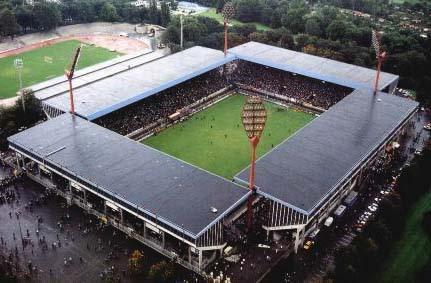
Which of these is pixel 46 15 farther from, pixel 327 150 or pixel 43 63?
pixel 327 150

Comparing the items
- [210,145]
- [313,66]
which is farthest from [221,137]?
[313,66]

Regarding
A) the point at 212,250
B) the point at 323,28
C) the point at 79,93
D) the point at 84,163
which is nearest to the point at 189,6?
the point at 323,28

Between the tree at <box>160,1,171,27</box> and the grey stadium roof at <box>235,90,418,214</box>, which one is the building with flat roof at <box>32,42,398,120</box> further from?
the tree at <box>160,1,171,27</box>

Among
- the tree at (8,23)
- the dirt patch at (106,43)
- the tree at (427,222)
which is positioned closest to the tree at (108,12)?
the dirt patch at (106,43)

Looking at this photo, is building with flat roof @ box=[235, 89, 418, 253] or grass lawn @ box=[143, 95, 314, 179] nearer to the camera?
building with flat roof @ box=[235, 89, 418, 253]

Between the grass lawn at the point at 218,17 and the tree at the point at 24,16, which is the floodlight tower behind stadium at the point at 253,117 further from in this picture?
the tree at the point at 24,16

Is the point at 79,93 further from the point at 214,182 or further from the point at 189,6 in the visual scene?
the point at 189,6

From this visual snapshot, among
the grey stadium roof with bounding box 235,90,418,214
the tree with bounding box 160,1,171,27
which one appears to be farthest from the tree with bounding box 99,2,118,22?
the grey stadium roof with bounding box 235,90,418,214
